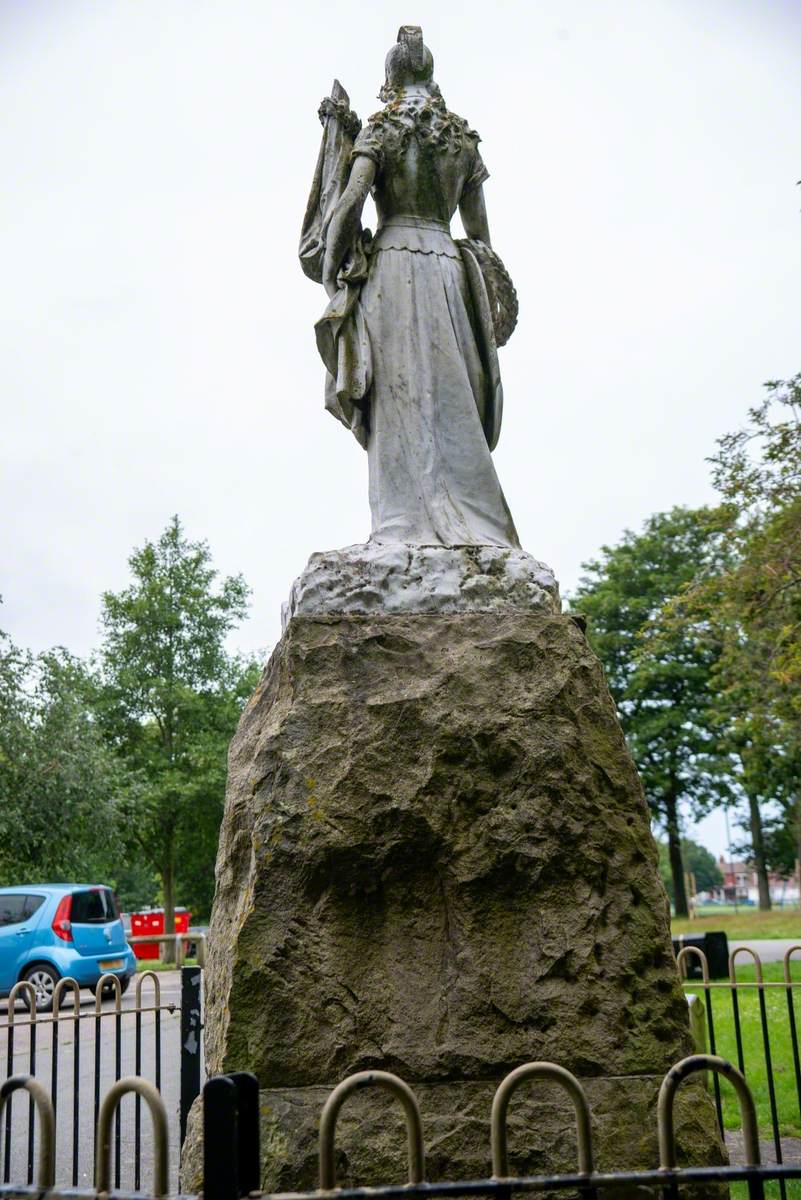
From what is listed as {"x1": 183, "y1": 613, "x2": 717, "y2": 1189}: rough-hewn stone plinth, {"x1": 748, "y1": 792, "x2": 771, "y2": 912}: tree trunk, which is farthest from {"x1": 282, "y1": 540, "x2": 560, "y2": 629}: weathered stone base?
{"x1": 748, "y1": 792, "x2": 771, "y2": 912}: tree trunk

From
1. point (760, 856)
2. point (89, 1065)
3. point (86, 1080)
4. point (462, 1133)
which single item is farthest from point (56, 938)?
point (760, 856)

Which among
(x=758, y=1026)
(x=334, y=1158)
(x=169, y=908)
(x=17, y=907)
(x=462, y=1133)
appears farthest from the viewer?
(x=169, y=908)

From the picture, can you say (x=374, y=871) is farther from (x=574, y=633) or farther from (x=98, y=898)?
(x=98, y=898)

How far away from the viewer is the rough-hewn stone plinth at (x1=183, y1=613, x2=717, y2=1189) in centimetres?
354

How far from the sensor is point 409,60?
16.5ft

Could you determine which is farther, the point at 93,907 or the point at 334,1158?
the point at 93,907

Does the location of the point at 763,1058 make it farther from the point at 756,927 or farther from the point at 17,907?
the point at 756,927

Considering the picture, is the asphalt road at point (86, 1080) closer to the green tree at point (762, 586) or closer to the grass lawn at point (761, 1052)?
the grass lawn at point (761, 1052)

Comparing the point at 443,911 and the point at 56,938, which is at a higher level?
the point at 443,911

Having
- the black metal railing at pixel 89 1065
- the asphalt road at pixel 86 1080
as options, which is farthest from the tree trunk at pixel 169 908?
the black metal railing at pixel 89 1065

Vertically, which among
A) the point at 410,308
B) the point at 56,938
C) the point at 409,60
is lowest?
the point at 56,938

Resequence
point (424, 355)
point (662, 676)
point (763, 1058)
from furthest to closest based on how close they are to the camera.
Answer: point (662, 676) → point (763, 1058) → point (424, 355)

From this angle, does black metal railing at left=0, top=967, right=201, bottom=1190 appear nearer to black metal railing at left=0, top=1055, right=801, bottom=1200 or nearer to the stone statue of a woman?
black metal railing at left=0, top=1055, right=801, bottom=1200

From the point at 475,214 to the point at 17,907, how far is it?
1142 centimetres
